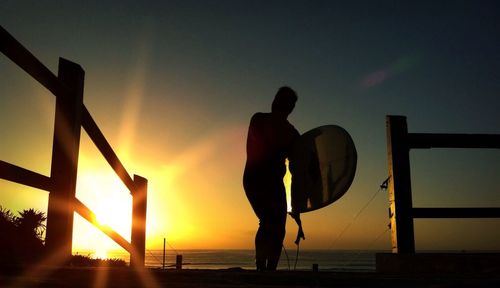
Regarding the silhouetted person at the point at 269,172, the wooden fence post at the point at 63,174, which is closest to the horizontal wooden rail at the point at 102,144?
the wooden fence post at the point at 63,174

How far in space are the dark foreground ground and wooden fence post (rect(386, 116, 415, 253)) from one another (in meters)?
2.40

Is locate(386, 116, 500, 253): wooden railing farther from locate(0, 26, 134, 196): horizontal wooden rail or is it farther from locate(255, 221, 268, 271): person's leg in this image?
locate(0, 26, 134, 196): horizontal wooden rail

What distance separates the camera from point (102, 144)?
4.16m

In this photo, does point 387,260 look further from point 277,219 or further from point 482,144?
point 482,144

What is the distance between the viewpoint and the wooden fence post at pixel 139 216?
5.50 meters

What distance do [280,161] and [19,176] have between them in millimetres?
2369

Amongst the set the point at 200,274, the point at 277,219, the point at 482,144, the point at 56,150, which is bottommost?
the point at 200,274

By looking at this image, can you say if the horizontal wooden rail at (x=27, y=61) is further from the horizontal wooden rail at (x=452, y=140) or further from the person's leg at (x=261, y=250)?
the horizontal wooden rail at (x=452, y=140)

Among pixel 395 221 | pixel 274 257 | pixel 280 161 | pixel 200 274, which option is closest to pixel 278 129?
pixel 280 161

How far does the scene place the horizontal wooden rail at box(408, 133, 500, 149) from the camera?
496cm

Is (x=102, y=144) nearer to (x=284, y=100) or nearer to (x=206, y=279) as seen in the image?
(x=284, y=100)

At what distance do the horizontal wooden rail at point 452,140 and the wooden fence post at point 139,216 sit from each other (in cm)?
294

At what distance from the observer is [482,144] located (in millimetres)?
5047

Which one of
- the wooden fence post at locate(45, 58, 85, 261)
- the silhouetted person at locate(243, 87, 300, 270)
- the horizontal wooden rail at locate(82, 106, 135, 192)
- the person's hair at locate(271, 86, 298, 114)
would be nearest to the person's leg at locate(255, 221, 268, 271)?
the silhouetted person at locate(243, 87, 300, 270)
